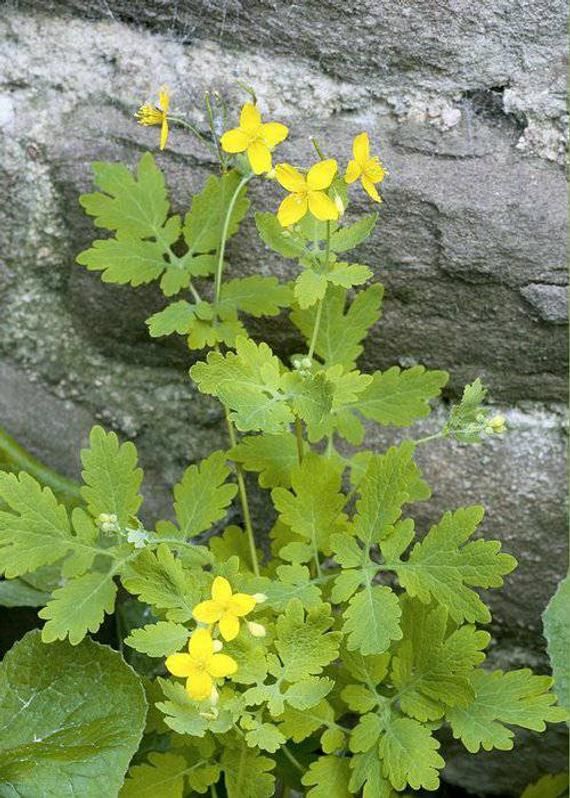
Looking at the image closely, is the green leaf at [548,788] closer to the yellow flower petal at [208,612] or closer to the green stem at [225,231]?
the yellow flower petal at [208,612]

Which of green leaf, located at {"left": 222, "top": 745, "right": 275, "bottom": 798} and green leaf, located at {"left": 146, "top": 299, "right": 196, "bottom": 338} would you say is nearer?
green leaf, located at {"left": 222, "top": 745, "right": 275, "bottom": 798}

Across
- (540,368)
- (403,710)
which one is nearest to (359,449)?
(540,368)

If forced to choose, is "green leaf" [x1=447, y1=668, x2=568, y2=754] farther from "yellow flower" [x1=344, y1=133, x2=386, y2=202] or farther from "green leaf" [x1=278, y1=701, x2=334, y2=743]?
"yellow flower" [x1=344, y1=133, x2=386, y2=202]

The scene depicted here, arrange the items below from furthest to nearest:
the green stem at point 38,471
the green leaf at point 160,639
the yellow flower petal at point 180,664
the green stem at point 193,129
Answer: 1. the green stem at point 38,471
2. the green stem at point 193,129
3. the green leaf at point 160,639
4. the yellow flower petal at point 180,664

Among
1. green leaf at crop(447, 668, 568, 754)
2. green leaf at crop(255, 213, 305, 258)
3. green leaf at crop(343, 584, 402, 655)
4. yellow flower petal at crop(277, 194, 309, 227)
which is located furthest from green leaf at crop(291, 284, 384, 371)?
green leaf at crop(447, 668, 568, 754)

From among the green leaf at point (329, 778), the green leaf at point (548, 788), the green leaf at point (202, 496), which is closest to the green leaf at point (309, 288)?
Result: the green leaf at point (202, 496)

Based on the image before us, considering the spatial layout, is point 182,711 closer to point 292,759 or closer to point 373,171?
point 292,759
